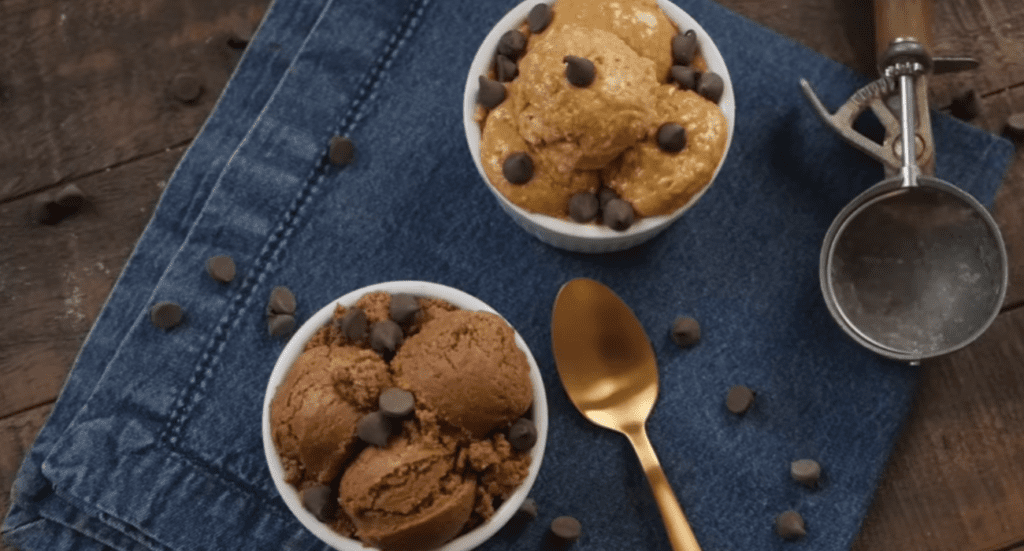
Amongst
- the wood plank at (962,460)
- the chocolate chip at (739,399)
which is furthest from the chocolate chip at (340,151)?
the wood plank at (962,460)

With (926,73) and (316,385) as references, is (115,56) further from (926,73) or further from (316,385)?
(926,73)

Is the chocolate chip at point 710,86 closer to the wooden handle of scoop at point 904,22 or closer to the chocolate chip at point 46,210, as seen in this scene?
the wooden handle of scoop at point 904,22

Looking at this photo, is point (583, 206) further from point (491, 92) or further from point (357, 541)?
point (357, 541)

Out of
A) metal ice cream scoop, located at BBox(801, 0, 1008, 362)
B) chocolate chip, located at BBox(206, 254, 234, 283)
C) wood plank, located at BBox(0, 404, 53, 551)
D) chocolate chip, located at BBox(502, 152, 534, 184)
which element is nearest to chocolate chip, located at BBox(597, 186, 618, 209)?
chocolate chip, located at BBox(502, 152, 534, 184)

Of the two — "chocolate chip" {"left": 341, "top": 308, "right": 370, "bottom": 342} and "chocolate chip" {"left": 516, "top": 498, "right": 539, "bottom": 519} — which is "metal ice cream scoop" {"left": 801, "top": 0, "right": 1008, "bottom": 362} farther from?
"chocolate chip" {"left": 341, "top": 308, "right": 370, "bottom": 342}

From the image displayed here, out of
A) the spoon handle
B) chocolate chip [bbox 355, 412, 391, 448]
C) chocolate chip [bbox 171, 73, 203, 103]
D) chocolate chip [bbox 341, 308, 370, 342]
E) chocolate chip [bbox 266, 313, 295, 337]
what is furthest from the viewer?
chocolate chip [bbox 171, 73, 203, 103]

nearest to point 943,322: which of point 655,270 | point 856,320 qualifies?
point 856,320

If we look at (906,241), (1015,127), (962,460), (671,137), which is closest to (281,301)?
(671,137)
